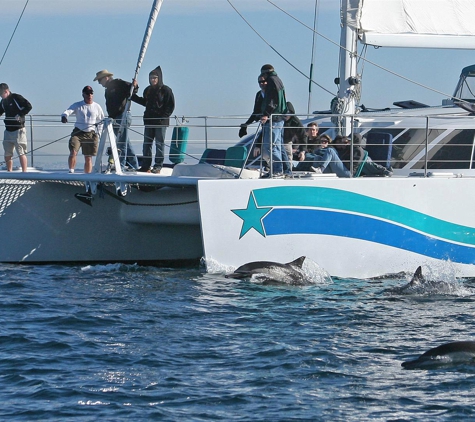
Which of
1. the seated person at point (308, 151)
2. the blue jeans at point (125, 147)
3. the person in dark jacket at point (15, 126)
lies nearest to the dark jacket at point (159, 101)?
the blue jeans at point (125, 147)

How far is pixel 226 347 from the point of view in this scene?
9.71 metres

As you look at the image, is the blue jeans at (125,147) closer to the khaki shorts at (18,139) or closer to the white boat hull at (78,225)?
the white boat hull at (78,225)

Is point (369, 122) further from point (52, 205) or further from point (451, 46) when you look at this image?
point (52, 205)

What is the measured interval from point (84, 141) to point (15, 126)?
1.27 metres

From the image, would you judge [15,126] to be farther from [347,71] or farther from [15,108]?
[347,71]

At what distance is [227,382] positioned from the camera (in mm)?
8430

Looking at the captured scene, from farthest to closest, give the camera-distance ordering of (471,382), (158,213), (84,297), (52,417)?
(158,213) < (84,297) < (471,382) < (52,417)

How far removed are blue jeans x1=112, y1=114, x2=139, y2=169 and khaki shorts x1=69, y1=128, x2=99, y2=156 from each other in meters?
0.38

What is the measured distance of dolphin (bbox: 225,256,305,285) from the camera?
1315cm

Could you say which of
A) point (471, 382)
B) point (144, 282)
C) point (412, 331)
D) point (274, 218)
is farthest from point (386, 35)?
point (471, 382)

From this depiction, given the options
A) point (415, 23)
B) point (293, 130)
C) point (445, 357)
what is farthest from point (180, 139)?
point (445, 357)

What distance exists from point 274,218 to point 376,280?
5.96ft

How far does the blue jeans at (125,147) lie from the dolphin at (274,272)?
256 centimetres

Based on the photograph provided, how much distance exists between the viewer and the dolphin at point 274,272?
13148 millimetres
